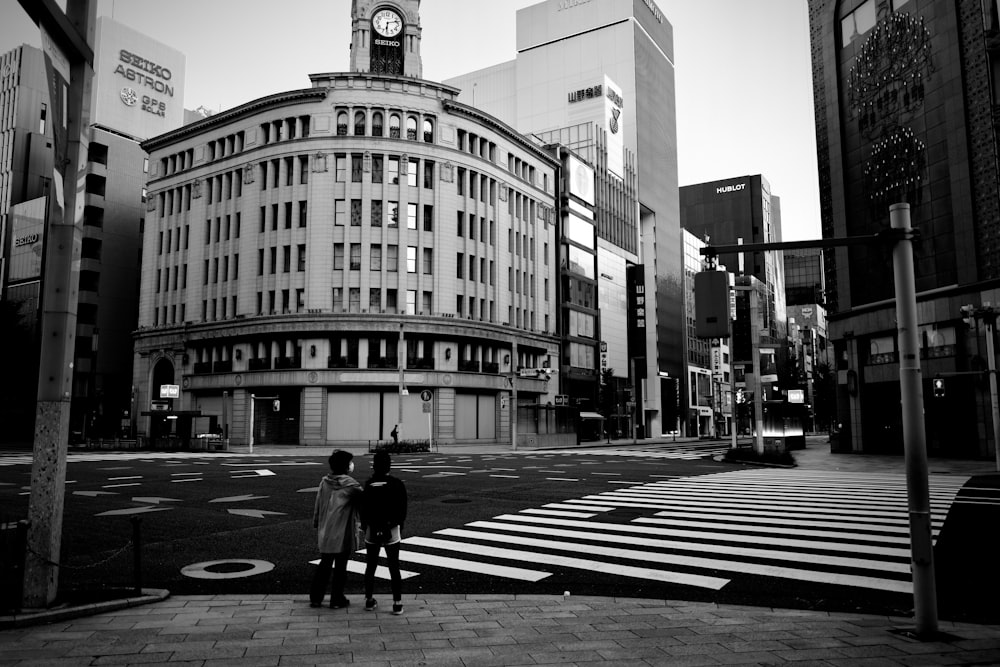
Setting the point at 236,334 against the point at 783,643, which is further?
the point at 236,334

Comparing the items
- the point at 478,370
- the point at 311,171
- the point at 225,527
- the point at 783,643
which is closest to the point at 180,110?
the point at 311,171

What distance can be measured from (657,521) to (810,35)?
157ft

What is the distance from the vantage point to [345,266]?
188 ft

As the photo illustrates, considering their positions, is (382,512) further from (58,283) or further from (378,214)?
(378,214)

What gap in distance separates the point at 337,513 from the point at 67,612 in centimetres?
265

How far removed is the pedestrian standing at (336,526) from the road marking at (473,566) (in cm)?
219

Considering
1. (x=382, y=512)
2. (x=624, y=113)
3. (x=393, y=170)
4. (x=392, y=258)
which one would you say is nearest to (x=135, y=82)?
(x=393, y=170)

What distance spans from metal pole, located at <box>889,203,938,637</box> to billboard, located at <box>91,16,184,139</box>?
283 ft

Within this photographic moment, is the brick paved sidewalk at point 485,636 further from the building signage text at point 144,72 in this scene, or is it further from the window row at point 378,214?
the building signage text at point 144,72

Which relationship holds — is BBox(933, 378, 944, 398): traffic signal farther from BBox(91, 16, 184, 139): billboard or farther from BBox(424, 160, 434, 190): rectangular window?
BBox(91, 16, 184, 139): billboard

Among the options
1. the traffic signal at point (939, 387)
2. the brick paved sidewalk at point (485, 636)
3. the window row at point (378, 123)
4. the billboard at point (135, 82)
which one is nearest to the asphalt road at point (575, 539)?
the brick paved sidewalk at point (485, 636)

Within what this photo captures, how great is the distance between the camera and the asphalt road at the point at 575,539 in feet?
27.6

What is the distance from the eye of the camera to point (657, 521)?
520 inches

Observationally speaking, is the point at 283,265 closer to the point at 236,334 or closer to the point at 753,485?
the point at 236,334
